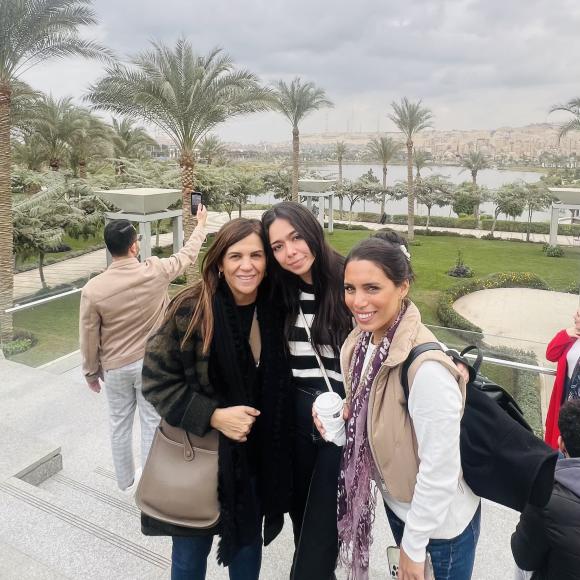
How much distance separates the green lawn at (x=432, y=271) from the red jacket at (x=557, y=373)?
432 centimetres

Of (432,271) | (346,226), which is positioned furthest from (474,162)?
(432,271)

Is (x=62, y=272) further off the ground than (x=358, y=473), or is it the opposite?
(x=358, y=473)

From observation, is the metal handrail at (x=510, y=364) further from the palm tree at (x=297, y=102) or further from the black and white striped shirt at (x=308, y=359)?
the palm tree at (x=297, y=102)

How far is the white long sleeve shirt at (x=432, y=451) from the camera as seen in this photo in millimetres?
1268

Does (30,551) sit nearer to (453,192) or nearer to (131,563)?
(131,563)

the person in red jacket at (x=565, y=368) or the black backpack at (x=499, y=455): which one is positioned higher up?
the black backpack at (x=499, y=455)

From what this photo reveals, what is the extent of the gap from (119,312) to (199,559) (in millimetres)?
1423

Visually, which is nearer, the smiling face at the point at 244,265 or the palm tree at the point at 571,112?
the smiling face at the point at 244,265

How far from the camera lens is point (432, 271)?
19406 mm

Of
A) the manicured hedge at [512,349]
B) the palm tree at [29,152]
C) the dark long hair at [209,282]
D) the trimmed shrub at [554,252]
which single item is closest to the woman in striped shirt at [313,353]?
the dark long hair at [209,282]

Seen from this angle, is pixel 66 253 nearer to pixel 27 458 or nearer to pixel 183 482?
pixel 27 458

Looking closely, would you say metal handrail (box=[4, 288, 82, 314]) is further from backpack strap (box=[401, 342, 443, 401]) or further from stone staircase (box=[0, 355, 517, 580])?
backpack strap (box=[401, 342, 443, 401])

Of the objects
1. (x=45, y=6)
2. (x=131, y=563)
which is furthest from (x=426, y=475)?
(x=45, y=6)

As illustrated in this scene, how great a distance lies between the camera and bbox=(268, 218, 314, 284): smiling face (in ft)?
5.61
